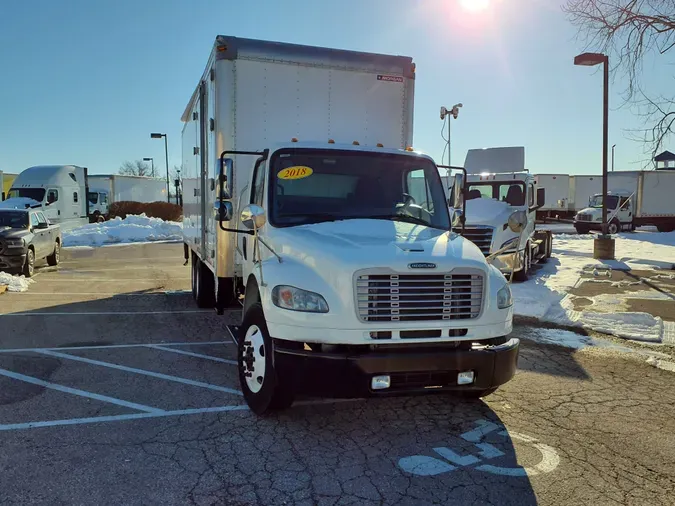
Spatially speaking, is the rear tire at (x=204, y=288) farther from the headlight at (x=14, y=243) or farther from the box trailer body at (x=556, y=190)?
the box trailer body at (x=556, y=190)

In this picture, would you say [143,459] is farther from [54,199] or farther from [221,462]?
[54,199]

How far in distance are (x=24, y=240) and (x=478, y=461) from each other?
1295cm

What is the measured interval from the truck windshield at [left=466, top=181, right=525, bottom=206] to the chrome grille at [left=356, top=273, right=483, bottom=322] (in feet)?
32.7

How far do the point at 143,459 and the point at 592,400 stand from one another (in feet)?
13.2

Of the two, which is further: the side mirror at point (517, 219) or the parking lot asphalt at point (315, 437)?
the side mirror at point (517, 219)

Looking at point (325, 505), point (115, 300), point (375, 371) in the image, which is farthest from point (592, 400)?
point (115, 300)

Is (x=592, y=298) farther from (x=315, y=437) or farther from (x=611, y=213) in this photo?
(x=611, y=213)

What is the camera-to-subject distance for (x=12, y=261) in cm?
1311

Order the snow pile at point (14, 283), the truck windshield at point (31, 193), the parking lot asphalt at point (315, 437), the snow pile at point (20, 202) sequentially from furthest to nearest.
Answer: the truck windshield at point (31, 193) < the snow pile at point (20, 202) < the snow pile at point (14, 283) < the parking lot asphalt at point (315, 437)

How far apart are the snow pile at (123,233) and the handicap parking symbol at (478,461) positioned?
22746mm

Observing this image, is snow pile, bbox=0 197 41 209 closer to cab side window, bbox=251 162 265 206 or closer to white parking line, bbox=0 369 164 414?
white parking line, bbox=0 369 164 414

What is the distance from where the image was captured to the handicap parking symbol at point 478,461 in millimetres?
3771

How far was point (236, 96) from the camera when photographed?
21.9 ft

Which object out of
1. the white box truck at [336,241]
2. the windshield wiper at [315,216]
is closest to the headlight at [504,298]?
the white box truck at [336,241]
